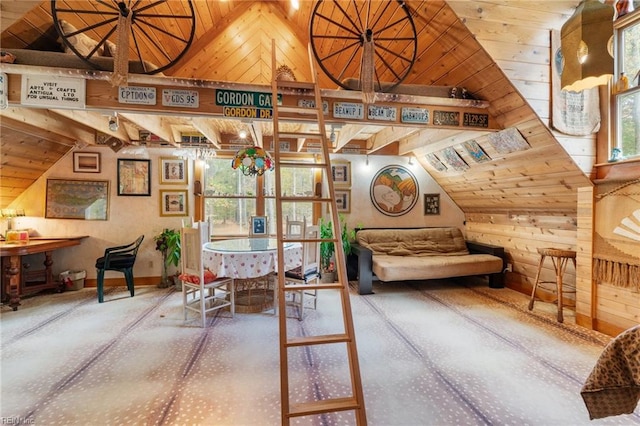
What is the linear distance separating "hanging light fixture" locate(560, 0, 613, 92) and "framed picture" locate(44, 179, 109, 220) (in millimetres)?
5843

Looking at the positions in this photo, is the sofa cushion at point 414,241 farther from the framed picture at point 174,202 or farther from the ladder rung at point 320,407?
the ladder rung at point 320,407

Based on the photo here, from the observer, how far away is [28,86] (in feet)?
7.95

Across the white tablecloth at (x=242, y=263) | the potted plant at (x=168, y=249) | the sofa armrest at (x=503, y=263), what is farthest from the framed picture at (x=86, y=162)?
the sofa armrest at (x=503, y=263)

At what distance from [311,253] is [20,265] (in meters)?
3.89

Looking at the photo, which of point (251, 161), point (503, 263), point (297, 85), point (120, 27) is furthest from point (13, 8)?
point (503, 263)

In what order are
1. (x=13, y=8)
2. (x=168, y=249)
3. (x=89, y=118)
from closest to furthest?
(x=13, y=8)
(x=89, y=118)
(x=168, y=249)

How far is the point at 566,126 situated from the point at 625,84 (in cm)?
69

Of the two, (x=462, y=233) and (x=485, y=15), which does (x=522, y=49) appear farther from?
(x=462, y=233)

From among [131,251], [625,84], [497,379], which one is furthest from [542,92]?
[131,251]

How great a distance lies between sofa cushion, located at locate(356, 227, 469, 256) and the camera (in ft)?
17.2

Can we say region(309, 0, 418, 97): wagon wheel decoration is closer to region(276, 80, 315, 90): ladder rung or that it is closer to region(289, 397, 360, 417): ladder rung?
region(276, 80, 315, 90): ladder rung

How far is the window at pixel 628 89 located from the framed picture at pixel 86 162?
6773 mm

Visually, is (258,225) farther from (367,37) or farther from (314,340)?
(314,340)

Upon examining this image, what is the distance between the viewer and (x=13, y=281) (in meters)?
3.79
